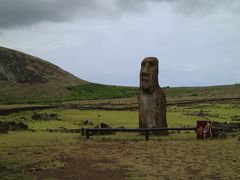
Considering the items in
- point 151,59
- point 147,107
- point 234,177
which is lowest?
point 234,177

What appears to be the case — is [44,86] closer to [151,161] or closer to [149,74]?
[149,74]

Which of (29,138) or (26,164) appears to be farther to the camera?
(29,138)

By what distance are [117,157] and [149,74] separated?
34.1 feet

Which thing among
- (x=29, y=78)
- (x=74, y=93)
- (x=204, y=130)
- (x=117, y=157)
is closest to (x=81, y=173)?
(x=117, y=157)

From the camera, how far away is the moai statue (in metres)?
28.7

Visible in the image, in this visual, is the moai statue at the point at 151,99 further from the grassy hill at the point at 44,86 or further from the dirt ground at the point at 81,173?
the grassy hill at the point at 44,86

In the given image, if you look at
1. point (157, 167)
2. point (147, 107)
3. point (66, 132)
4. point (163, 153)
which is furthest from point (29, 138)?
point (157, 167)

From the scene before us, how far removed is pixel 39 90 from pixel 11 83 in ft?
20.1

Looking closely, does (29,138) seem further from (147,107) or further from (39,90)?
(39,90)

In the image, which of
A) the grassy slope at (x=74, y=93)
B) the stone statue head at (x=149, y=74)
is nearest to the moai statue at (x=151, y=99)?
the stone statue head at (x=149, y=74)

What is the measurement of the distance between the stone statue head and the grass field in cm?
305

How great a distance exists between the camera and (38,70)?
110500 mm

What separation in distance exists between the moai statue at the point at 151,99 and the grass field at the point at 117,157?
105 cm

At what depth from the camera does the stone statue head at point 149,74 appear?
2898 cm
